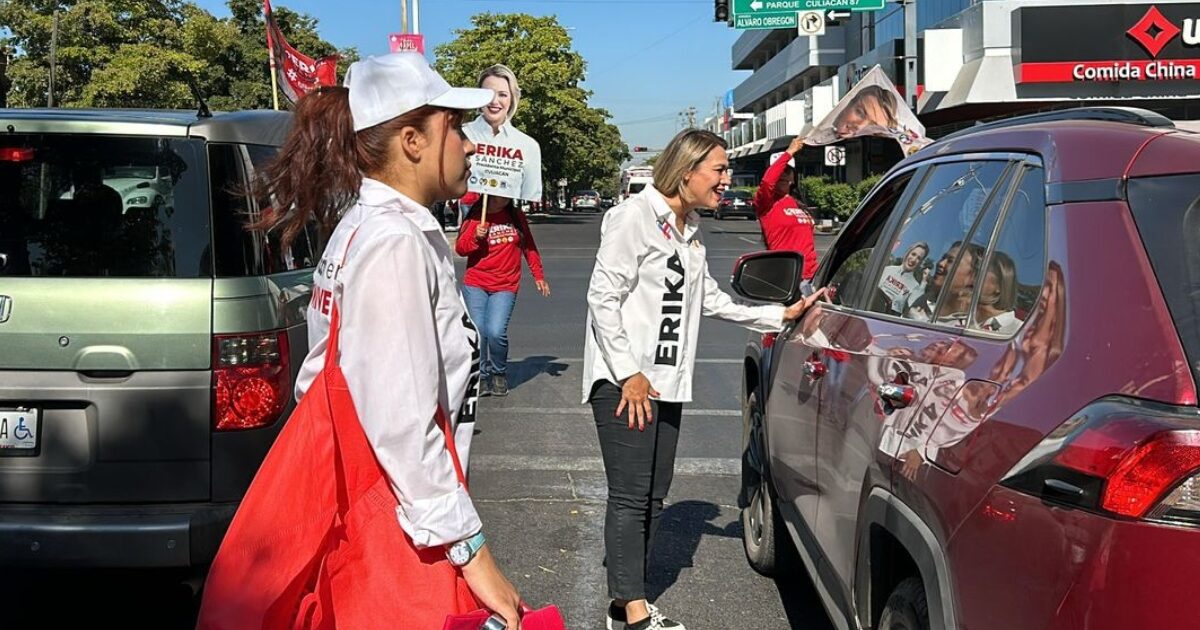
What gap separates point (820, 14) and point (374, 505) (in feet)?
73.7

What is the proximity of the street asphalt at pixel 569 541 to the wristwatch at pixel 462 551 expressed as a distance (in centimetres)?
16

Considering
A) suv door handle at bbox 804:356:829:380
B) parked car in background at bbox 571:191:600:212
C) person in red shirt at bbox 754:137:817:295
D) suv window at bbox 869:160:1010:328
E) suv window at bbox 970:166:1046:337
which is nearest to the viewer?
suv window at bbox 970:166:1046:337

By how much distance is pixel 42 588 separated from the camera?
4.98 m

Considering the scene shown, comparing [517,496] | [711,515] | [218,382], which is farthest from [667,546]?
[218,382]

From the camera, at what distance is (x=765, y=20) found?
77.4 feet

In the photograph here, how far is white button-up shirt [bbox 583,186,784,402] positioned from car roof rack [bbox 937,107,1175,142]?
1.18 metres

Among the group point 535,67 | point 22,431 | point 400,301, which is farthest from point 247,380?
point 535,67

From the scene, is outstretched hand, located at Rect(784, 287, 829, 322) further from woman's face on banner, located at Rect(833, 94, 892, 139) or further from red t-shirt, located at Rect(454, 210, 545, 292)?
woman's face on banner, located at Rect(833, 94, 892, 139)

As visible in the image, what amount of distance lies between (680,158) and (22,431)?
2.49 m

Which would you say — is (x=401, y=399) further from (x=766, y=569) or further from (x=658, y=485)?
(x=766, y=569)

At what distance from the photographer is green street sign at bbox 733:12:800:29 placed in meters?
23.4

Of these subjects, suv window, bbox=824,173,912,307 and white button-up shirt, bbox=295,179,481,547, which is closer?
white button-up shirt, bbox=295,179,481,547

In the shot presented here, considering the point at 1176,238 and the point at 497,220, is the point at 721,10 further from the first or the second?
the point at 1176,238

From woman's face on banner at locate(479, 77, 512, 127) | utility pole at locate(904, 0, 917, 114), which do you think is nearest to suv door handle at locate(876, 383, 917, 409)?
woman's face on banner at locate(479, 77, 512, 127)
